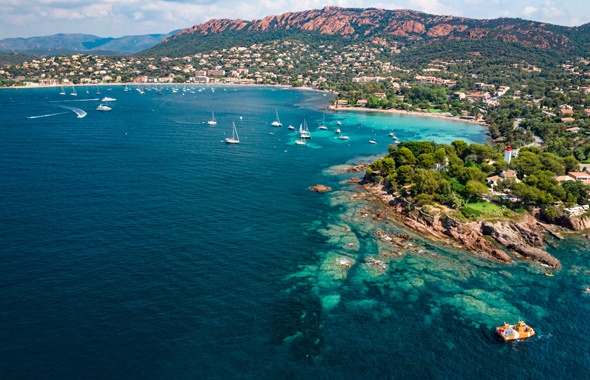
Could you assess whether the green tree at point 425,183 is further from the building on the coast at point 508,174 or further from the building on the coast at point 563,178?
the building on the coast at point 563,178

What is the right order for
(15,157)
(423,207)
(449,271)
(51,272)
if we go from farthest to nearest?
(15,157) → (423,207) → (449,271) → (51,272)

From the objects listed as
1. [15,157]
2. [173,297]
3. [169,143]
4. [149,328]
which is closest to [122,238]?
[173,297]

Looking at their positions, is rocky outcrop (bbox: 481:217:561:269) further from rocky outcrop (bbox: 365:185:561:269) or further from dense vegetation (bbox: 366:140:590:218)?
dense vegetation (bbox: 366:140:590:218)

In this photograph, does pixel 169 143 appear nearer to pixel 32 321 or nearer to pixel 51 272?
pixel 51 272

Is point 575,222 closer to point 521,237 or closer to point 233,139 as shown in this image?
point 521,237

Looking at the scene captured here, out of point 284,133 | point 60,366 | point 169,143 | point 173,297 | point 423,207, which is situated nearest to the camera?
point 60,366

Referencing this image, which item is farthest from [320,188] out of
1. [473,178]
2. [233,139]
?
[233,139]
